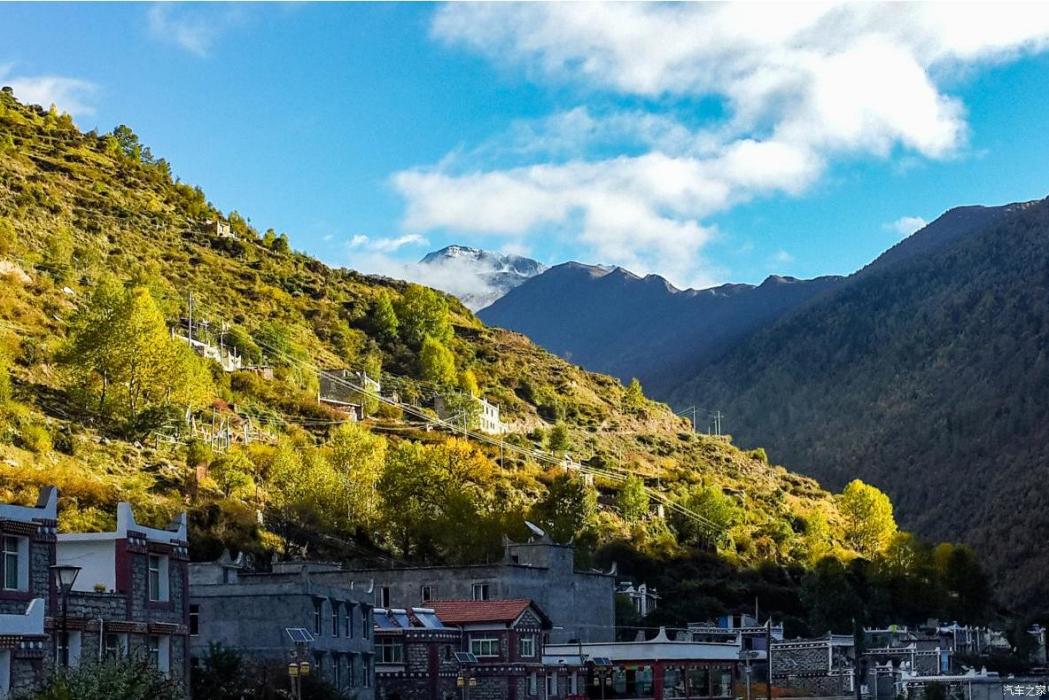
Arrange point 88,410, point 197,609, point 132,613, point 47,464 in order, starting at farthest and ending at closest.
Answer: point 88,410, point 47,464, point 197,609, point 132,613

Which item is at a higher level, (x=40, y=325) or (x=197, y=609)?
(x=40, y=325)

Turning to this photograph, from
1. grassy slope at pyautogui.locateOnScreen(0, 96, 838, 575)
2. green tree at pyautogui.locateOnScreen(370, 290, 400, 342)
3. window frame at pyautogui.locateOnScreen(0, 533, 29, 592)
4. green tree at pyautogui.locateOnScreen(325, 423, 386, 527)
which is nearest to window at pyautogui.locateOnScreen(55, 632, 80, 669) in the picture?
window frame at pyautogui.locateOnScreen(0, 533, 29, 592)

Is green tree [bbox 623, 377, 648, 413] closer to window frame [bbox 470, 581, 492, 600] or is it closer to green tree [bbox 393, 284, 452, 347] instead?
green tree [bbox 393, 284, 452, 347]

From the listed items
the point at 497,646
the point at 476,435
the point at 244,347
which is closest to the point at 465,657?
the point at 497,646

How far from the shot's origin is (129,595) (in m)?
41.0

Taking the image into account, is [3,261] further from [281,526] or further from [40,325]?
[281,526]

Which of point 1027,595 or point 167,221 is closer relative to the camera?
point 167,221

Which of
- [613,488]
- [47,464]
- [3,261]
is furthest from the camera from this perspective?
[613,488]

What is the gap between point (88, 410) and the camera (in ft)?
323

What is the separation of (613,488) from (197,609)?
82870mm

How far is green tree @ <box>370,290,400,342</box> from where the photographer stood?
166875mm

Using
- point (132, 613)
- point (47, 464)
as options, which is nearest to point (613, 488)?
point (47, 464)

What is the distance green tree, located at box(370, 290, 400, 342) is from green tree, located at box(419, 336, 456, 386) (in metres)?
7.51

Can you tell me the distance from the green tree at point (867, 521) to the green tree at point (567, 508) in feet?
147
